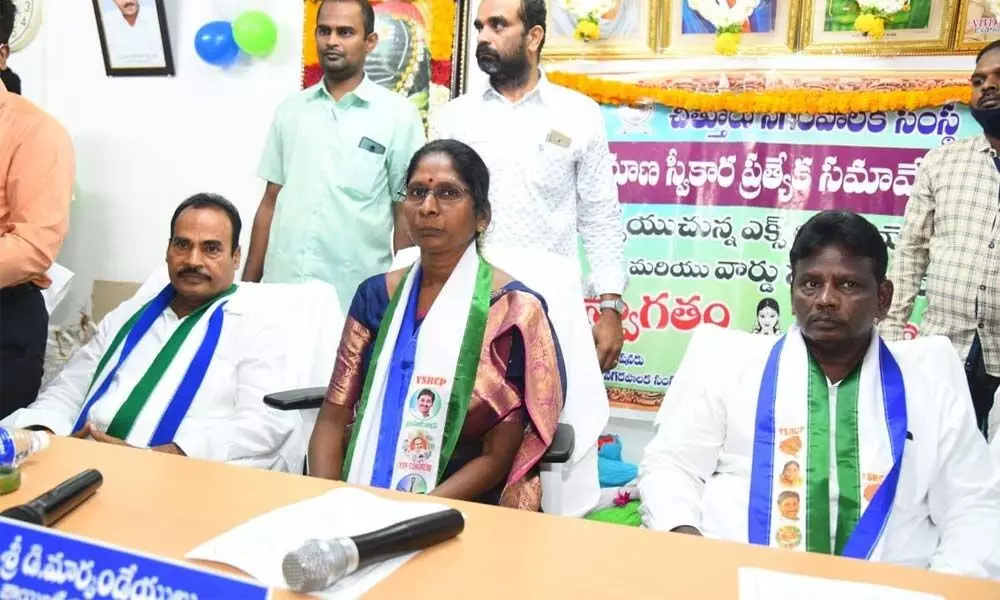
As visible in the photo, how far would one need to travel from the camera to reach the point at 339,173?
11.2 feet

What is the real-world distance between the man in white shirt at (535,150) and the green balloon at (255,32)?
1.51 meters

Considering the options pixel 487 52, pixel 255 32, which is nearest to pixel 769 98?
pixel 487 52

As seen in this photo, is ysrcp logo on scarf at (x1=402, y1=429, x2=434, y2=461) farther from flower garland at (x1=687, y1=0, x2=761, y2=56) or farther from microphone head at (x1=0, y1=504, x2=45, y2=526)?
flower garland at (x1=687, y1=0, x2=761, y2=56)

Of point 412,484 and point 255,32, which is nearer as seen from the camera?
point 412,484

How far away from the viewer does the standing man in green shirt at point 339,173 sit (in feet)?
11.1

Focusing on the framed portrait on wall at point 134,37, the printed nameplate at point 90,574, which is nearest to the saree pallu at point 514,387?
the printed nameplate at point 90,574

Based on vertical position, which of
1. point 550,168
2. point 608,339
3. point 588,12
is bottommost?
point 608,339

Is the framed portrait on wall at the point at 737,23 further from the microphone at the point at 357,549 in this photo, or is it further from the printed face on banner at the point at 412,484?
the microphone at the point at 357,549

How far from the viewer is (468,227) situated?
2.08m

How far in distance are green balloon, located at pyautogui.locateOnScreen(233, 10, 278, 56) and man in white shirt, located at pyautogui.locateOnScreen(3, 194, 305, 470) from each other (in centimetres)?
A: 195

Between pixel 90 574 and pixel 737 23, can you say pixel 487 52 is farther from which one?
pixel 90 574

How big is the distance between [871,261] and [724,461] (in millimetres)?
512

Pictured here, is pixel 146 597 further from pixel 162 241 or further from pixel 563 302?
pixel 162 241

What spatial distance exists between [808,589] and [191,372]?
1680mm
